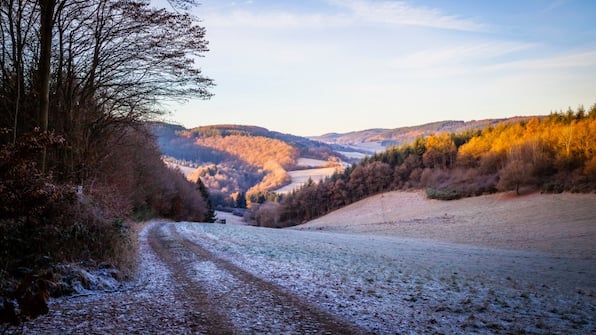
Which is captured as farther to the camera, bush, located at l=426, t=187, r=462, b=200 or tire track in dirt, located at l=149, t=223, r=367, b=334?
bush, located at l=426, t=187, r=462, b=200

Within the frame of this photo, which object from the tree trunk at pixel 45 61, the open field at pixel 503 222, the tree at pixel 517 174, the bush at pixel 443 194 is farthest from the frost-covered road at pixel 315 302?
the bush at pixel 443 194

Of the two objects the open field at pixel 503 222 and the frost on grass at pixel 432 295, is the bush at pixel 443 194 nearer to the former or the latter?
the open field at pixel 503 222

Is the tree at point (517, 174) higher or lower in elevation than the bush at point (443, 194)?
higher

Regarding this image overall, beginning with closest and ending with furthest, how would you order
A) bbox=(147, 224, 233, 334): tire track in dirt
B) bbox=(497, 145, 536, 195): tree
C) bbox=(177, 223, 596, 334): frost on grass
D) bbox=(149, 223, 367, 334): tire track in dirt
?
bbox=(147, 224, 233, 334): tire track in dirt → bbox=(149, 223, 367, 334): tire track in dirt → bbox=(177, 223, 596, 334): frost on grass → bbox=(497, 145, 536, 195): tree

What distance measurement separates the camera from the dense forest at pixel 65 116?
23.8 ft

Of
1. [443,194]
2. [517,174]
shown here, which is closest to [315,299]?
[517,174]

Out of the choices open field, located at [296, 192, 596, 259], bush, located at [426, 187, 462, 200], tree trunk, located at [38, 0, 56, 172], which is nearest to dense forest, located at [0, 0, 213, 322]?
tree trunk, located at [38, 0, 56, 172]

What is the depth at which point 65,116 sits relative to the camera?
15.0 meters

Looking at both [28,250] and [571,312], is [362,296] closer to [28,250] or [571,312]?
[571,312]

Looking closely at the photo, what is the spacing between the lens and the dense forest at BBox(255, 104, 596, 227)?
56.5 meters

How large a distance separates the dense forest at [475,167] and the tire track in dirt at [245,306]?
53.9 meters

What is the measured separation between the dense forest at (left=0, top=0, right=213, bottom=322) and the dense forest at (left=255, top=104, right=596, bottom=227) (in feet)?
179

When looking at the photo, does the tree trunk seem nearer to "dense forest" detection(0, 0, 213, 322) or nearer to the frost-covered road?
"dense forest" detection(0, 0, 213, 322)

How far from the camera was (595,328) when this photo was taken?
277 inches
